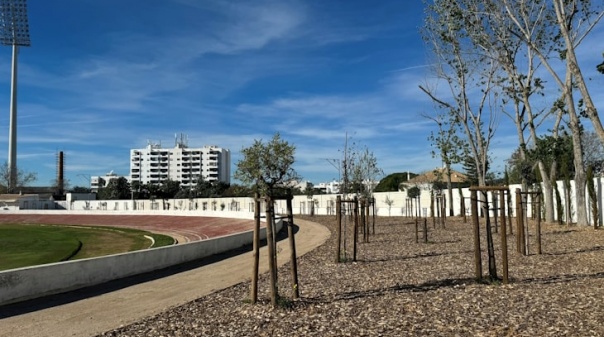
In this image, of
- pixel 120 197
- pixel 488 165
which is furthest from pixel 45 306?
pixel 120 197

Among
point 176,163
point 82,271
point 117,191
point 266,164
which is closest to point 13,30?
point 117,191

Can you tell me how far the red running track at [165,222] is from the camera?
127 ft

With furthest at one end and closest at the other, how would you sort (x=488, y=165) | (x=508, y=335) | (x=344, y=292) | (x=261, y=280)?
(x=488, y=165)
(x=261, y=280)
(x=344, y=292)
(x=508, y=335)

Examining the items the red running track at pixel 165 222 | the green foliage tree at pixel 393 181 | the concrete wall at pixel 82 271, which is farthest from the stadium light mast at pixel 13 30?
the concrete wall at pixel 82 271

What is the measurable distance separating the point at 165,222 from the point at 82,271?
40.5 m

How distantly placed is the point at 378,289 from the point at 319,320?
244cm

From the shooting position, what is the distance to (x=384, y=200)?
55.6 meters

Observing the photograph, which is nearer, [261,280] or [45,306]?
[45,306]

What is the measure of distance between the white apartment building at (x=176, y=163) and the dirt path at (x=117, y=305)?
16779 centimetres

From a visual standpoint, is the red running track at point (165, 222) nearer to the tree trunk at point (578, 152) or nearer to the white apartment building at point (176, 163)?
the tree trunk at point (578, 152)

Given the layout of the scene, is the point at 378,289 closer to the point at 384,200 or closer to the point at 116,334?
the point at 116,334

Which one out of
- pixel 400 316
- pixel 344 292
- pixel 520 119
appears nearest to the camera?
pixel 400 316

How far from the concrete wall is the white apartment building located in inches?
6466

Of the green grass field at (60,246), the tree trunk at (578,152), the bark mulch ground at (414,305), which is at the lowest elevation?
the green grass field at (60,246)
